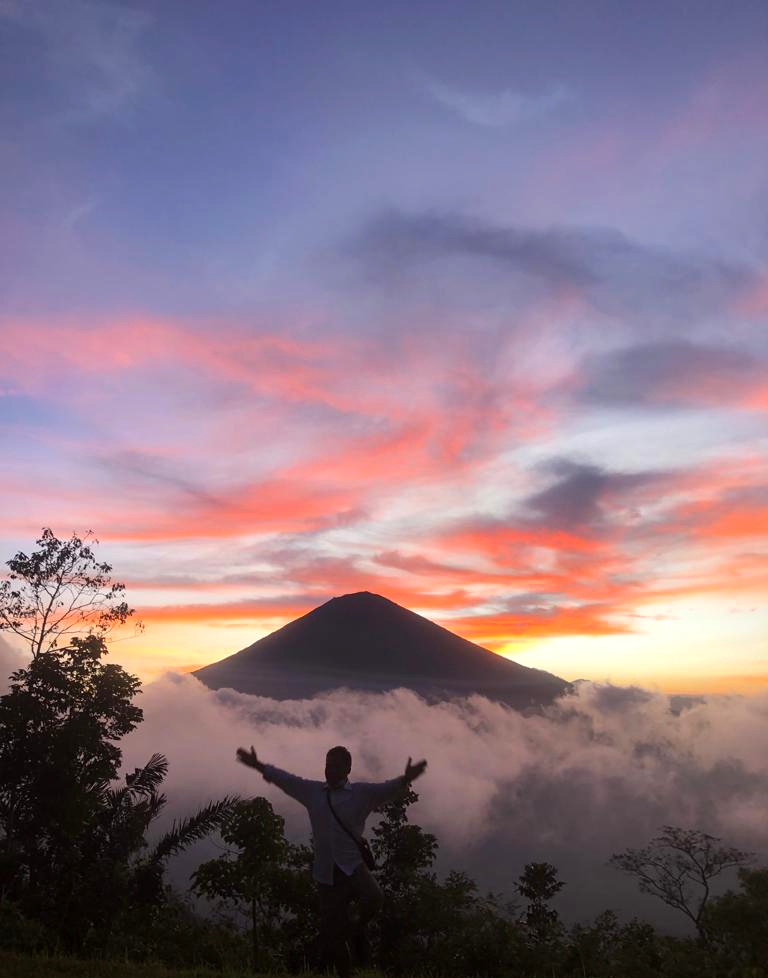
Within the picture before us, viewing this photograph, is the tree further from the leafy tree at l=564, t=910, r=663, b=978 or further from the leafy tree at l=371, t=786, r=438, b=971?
the leafy tree at l=371, t=786, r=438, b=971

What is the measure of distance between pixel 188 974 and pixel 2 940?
250 inches

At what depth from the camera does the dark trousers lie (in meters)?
7.75

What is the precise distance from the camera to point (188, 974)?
9.36m

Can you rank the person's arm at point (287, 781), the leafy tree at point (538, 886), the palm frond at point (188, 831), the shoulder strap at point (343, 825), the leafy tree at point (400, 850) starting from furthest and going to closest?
the leafy tree at point (538, 886) < the leafy tree at point (400, 850) < the palm frond at point (188, 831) < the person's arm at point (287, 781) < the shoulder strap at point (343, 825)

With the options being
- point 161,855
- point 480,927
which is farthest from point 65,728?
point 480,927

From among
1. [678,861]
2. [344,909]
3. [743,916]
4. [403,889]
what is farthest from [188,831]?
[678,861]

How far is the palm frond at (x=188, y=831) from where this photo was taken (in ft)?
79.3

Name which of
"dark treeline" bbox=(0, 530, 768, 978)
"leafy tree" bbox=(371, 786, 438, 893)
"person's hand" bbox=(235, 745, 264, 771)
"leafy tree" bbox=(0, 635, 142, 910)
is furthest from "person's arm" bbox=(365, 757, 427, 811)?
"leafy tree" bbox=(371, 786, 438, 893)

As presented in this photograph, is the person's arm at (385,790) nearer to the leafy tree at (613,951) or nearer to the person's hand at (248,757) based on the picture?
the person's hand at (248,757)

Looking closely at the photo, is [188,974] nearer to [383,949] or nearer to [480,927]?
[480,927]

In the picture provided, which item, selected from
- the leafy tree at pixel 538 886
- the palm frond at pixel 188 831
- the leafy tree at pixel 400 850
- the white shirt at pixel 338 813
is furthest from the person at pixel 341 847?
the leafy tree at pixel 538 886

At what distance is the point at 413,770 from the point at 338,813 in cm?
98

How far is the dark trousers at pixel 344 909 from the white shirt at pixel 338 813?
8cm

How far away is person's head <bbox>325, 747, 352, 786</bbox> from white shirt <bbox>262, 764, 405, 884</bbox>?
7cm
